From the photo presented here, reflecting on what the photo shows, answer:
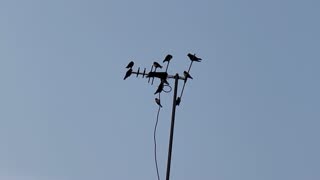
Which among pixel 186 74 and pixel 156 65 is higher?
pixel 156 65

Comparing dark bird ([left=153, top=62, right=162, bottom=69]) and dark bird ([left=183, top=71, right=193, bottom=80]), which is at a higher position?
dark bird ([left=153, top=62, right=162, bottom=69])

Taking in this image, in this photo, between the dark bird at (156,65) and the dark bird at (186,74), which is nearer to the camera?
the dark bird at (186,74)

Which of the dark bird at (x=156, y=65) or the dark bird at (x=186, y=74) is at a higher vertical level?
the dark bird at (x=156, y=65)

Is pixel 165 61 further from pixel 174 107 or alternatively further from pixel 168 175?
pixel 168 175

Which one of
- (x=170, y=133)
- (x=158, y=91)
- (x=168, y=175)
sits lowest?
(x=168, y=175)

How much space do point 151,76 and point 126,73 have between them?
1.60 feet

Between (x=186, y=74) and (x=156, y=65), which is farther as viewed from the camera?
(x=156, y=65)

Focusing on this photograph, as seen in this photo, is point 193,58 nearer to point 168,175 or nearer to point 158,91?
point 158,91

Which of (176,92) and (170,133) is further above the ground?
(176,92)

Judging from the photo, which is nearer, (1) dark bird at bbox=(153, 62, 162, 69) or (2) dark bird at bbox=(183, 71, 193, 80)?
(2) dark bird at bbox=(183, 71, 193, 80)

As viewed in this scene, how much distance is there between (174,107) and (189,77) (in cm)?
65

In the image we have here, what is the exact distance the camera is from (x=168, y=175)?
11172 millimetres

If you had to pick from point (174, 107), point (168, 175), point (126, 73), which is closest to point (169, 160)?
point (168, 175)

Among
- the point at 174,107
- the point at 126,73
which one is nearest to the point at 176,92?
the point at 174,107
